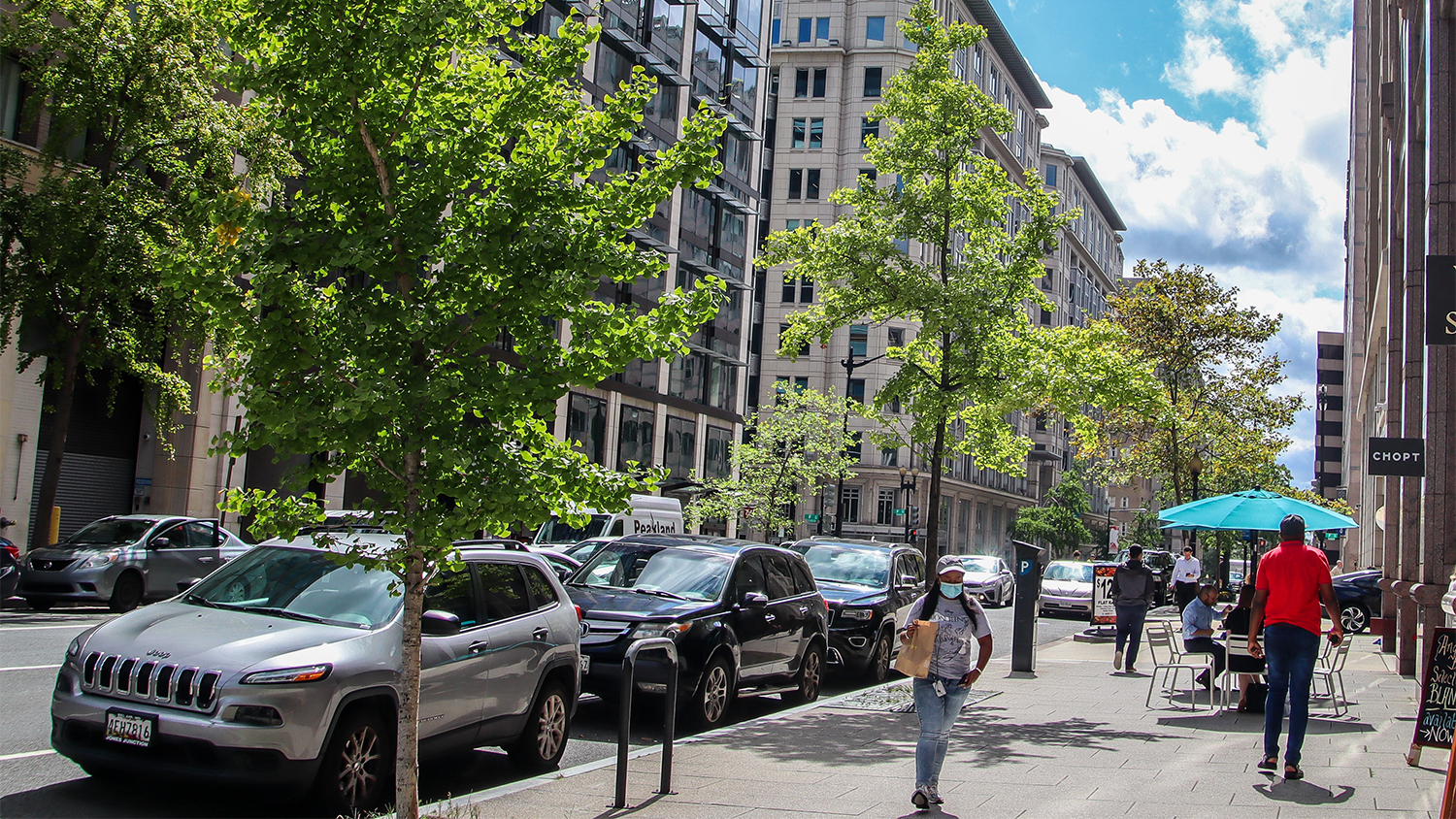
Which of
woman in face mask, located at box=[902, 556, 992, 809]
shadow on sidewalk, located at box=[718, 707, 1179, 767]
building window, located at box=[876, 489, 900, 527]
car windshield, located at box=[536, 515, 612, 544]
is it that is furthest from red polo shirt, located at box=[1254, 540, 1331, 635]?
building window, located at box=[876, 489, 900, 527]

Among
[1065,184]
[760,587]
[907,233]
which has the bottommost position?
[760,587]

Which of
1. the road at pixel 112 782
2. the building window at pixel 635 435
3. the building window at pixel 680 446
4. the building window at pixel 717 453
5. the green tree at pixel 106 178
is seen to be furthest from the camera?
the building window at pixel 717 453

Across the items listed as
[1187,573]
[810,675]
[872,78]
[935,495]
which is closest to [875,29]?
[872,78]

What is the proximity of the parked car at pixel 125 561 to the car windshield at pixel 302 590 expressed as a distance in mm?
11191

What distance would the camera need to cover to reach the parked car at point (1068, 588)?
3250 centimetres

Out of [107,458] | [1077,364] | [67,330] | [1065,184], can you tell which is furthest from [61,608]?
[1065,184]

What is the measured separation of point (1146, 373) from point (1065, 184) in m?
92.6

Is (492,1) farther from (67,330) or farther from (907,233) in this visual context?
(67,330)

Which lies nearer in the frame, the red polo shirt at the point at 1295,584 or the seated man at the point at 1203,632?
Answer: the red polo shirt at the point at 1295,584

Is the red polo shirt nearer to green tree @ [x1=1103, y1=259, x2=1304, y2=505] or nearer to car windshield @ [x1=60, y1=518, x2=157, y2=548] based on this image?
car windshield @ [x1=60, y1=518, x2=157, y2=548]

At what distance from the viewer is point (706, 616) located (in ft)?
38.6

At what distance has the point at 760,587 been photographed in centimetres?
1311

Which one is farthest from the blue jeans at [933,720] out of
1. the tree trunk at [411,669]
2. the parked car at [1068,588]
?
the parked car at [1068,588]

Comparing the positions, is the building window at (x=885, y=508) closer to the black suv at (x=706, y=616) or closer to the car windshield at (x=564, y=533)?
the car windshield at (x=564, y=533)
